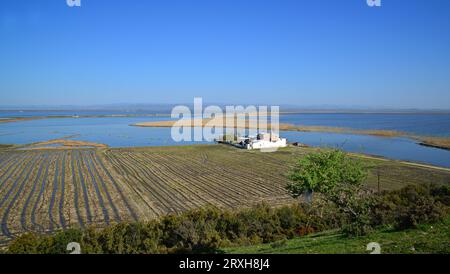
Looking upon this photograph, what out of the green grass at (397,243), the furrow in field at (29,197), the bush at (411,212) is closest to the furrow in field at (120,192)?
the furrow in field at (29,197)

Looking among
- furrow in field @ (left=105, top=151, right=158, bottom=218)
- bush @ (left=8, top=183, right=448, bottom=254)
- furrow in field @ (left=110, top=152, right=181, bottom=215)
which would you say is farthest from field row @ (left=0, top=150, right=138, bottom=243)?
bush @ (left=8, top=183, right=448, bottom=254)

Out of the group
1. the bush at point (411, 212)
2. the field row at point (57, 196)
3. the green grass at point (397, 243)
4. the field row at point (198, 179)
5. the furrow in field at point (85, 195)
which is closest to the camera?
the green grass at point (397, 243)

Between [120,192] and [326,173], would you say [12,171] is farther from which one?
[326,173]

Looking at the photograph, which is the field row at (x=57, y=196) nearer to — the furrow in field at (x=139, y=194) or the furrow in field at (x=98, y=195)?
the furrow in field at (x=98, y=195)

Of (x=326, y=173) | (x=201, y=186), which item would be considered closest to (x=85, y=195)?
(x=201, y=186)

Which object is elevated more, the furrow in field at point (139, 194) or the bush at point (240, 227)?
the bush at point (240, 227)

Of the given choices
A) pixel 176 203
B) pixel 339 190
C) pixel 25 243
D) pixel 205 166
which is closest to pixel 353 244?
pixel 339 190

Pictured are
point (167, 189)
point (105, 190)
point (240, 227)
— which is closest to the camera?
point (240, 227)

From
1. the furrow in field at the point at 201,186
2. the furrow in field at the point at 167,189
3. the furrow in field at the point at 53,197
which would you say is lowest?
the furrow in field at the point at 201,186

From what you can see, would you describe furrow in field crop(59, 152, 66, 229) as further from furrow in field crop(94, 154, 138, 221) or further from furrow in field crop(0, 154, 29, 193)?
furrow in field crop(0, 154, 29, 193)

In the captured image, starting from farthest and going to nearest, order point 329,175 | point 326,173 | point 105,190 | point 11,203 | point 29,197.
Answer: point 105,190
point 29,197
point 11,203
point 329,175
point 326,173
